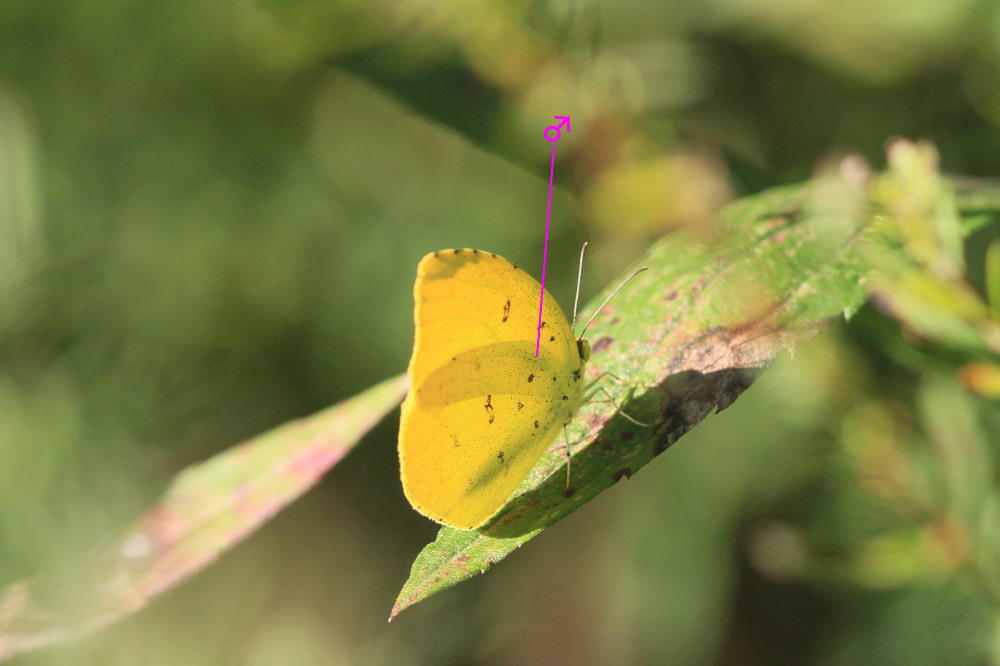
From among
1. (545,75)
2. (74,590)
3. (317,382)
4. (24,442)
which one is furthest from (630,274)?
(317,382)

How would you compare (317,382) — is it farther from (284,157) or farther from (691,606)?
(691,606)

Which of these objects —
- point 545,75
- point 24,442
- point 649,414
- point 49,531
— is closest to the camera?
point 649,414

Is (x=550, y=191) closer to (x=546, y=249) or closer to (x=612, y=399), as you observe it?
(x=546, y=249)

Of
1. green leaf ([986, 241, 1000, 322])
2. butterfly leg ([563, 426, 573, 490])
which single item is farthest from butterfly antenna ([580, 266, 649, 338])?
green leaf ([986, 241, 1000, 322])

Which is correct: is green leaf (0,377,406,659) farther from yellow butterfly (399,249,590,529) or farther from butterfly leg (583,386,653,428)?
butterfly leg (583,386,653,428)

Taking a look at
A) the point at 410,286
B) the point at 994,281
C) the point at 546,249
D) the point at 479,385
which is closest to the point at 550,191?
the point at 546,249

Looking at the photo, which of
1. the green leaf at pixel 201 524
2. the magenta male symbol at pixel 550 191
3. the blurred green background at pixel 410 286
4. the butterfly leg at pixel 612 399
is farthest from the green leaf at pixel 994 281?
the green leaf at pixel 201 524
